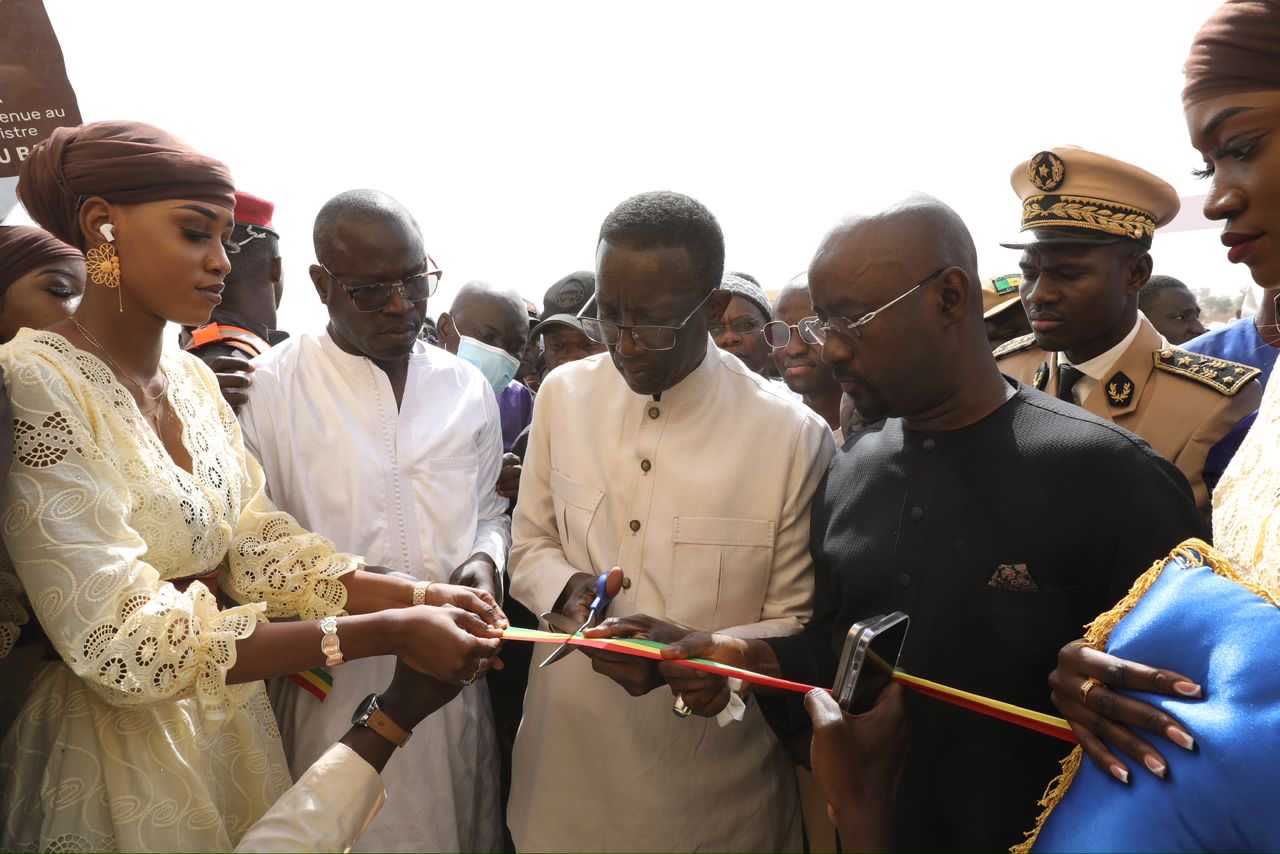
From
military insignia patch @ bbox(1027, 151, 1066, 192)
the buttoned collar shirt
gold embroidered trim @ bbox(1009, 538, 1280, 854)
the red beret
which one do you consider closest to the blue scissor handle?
the buttoned collar shirt

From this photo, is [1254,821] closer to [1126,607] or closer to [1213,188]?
[1126,607]

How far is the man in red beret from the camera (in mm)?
4145

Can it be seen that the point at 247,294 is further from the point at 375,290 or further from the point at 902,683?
the point at 902,683

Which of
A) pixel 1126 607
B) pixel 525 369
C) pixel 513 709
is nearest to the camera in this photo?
pixel 1126 607

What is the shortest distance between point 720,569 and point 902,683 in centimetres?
82

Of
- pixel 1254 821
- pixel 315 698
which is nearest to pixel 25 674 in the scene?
pixel 315 698

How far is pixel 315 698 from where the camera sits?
3342 mm

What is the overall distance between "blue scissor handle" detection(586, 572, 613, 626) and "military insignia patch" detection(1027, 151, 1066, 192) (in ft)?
8.64

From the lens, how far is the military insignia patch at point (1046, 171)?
12.9 ft

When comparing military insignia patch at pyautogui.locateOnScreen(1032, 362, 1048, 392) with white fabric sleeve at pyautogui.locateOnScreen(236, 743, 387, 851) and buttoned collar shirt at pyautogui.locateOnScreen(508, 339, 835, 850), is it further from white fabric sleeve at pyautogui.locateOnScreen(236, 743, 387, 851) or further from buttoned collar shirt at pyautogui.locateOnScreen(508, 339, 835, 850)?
white fabric sleeve at pyautogui.locateOnScreen(236, 743, 387, 851)

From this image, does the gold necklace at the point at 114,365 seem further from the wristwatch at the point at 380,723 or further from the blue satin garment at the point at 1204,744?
the blue satin garment at the point at 1204,744

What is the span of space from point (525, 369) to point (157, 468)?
566cm

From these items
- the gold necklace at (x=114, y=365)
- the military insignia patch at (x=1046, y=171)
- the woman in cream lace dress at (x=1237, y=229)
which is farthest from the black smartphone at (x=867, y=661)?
the military insignia patch at (x=1046, y=171)

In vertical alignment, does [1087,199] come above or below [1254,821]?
above
